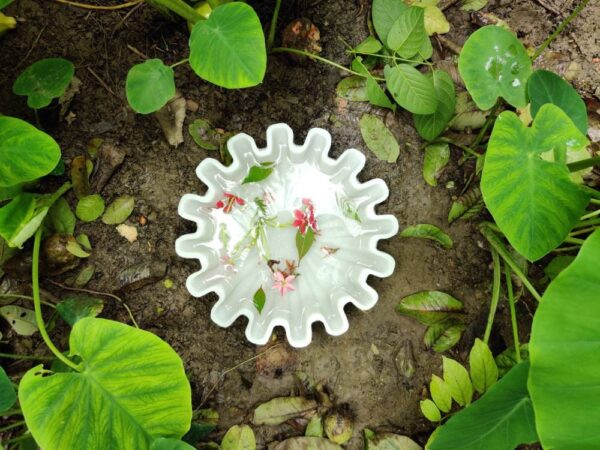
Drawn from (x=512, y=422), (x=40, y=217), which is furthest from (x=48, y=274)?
Answer: (x=512, y=422)

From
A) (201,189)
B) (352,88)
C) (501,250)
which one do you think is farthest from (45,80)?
(501,250)

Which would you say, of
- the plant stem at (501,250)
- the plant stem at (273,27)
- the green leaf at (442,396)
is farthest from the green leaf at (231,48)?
the green leaf at (442,396)

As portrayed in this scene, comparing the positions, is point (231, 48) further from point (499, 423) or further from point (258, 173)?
point (499, 423)

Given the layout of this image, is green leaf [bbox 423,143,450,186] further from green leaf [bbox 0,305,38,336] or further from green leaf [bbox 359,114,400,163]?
green leaf [bbox 0,305,38,336]

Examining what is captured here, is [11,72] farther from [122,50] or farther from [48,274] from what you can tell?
[48,274]

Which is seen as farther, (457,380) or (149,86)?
(457,380)

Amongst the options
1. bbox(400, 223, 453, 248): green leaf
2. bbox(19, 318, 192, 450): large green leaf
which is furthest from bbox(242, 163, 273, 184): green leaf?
bbox(19, 318, 192, 450): large green leaf

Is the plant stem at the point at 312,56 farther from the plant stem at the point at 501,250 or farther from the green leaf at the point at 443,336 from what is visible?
the green leaf at the point at 443,336
